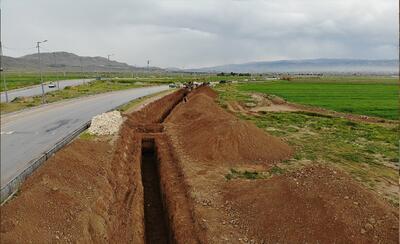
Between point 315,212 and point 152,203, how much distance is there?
37.1 feet

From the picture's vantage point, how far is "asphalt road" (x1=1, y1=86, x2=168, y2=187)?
69.5 feet

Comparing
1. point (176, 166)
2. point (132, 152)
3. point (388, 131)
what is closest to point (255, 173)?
point (176, 166)

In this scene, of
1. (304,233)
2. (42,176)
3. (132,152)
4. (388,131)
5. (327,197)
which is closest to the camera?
(304,233)

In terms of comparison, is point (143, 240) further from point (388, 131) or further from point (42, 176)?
point (388, 131)

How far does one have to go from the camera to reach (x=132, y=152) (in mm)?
29156

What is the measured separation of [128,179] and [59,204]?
831 centimetres

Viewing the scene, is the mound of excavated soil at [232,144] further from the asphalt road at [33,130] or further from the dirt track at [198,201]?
the asphalt road at [33,130]

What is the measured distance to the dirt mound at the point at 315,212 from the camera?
13102 millimetres

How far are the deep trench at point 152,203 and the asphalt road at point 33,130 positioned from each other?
271 inches

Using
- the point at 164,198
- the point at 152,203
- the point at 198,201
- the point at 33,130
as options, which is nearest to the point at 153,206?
the point at 152,203

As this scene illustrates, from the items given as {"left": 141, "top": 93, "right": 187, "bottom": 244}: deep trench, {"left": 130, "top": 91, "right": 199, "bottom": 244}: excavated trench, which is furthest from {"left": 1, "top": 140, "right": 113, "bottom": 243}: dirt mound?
{"left": 130, "top": 91, "right": 199, "bottom": 244}: excavated trench

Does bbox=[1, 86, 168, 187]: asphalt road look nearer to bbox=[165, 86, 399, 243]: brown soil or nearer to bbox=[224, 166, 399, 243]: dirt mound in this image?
bbox=[165, 86, 399, 243]: brown soil

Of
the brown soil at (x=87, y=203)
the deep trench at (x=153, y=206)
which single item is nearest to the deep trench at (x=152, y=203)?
the deep trench at (x=153, y=206)

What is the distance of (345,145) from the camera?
29844mm
